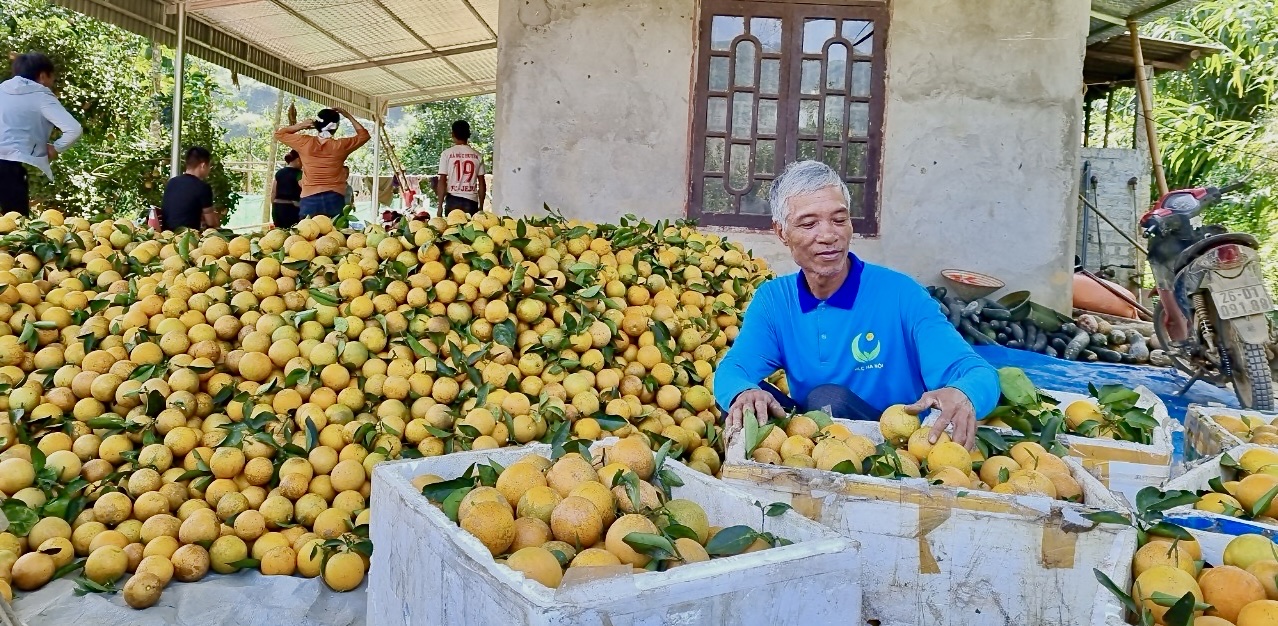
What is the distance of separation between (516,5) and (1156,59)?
7.65 meters

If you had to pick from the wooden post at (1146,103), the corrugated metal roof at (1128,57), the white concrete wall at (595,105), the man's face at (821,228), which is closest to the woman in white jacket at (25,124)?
the white concrete wall at (595,105)

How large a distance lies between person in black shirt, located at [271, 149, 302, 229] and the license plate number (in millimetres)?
7055

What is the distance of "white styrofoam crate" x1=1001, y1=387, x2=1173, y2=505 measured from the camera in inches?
80.4

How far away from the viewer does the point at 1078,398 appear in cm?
259

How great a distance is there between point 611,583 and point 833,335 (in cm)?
152

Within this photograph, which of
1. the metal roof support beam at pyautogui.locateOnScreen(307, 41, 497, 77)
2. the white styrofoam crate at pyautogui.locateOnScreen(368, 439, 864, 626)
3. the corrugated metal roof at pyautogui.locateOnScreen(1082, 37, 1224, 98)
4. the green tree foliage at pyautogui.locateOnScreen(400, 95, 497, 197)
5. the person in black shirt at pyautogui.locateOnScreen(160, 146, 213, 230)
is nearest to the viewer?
the white styrofoam crate at pyautogui.locateOnScreen(368, 439, 864, 626)

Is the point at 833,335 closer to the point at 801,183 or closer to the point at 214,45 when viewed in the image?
the point at 801,183

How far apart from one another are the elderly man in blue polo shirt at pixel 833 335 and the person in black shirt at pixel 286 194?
6209mm

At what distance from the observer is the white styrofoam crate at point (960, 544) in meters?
1.56

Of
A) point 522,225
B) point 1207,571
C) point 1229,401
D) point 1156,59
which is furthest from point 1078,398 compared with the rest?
point 1156,59

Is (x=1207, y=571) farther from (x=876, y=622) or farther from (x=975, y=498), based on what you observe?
(x=876, y=622)

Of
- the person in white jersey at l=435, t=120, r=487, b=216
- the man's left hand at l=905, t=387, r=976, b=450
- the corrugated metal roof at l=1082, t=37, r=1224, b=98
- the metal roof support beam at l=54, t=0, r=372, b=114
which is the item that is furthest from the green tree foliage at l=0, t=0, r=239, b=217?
the corrugated metal roof at l=1082, t=37, r=1224, b=98

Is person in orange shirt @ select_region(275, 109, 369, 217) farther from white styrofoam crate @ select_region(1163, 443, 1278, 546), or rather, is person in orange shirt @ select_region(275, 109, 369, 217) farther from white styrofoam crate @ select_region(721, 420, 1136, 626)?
white styrofoam crate @ select_region(1163, 443, 1278, 546)

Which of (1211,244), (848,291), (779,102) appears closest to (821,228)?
(848,291)
